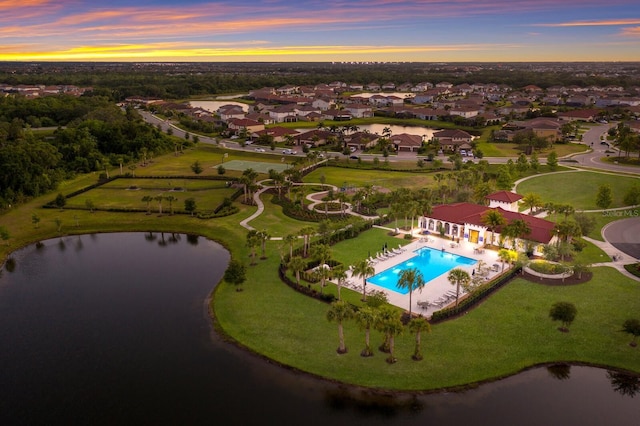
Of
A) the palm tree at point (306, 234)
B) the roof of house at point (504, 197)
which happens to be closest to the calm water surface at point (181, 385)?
the palm tree at point (306, 234)

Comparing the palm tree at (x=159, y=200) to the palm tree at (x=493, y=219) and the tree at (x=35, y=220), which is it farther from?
the palm tree at (x=493, y=219)

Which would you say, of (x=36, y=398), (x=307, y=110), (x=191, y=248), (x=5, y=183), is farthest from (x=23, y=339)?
(x=307, y=110)

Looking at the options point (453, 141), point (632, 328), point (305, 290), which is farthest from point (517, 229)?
point (453, 141)

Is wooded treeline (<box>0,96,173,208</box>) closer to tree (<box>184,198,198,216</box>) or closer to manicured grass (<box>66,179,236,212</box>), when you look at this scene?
A: manicured grass (<box>66,179,236,212</box>)

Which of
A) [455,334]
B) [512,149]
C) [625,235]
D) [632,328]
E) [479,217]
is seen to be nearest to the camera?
[632,328]

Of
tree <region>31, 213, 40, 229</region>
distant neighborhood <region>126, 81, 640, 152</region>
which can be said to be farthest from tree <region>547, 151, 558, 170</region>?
tree <region>31, 213, 40, 229</region>

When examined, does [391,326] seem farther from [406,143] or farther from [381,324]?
[406,143]
